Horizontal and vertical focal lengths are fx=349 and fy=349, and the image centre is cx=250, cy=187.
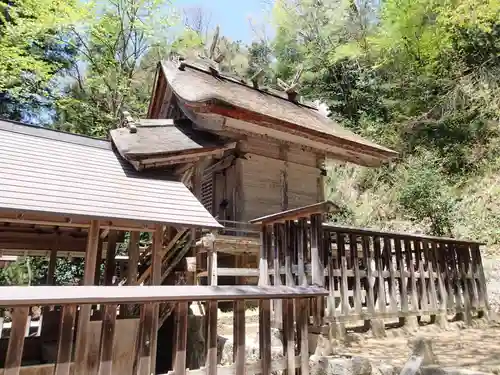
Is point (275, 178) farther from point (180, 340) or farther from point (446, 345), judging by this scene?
point (180, 340)

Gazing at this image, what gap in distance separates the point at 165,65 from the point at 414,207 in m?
9.50

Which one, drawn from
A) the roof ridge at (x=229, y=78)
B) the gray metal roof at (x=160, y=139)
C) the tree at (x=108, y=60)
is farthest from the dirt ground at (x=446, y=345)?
the tree at (x=108, y=60)

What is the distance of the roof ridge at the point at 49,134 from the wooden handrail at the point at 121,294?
215 inches

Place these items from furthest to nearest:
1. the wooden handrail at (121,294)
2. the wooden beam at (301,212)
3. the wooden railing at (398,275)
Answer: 1. the wooden railing at (398,275)
2. the wooden beam at (301,212)
3. the wooden handrail at (121,294)

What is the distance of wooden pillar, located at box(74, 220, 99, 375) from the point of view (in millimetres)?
2768

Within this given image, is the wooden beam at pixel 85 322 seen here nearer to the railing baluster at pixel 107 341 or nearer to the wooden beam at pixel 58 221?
the wooden beam at pixel 58 221

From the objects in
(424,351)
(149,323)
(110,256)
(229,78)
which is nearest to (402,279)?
(424,351)

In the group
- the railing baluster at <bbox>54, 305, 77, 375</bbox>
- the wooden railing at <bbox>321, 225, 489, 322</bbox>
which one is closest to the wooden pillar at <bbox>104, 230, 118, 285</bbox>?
the wooden railing at <bbox>321, 225, 489, 322</bbox>

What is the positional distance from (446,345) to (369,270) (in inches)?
59.2

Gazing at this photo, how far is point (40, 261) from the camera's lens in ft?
50.5

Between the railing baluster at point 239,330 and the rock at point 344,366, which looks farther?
the rock at point 344,366

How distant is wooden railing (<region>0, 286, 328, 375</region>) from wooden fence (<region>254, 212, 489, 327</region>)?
1.85 meters

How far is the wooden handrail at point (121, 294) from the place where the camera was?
198 centimetres

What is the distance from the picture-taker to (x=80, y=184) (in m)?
5.51
